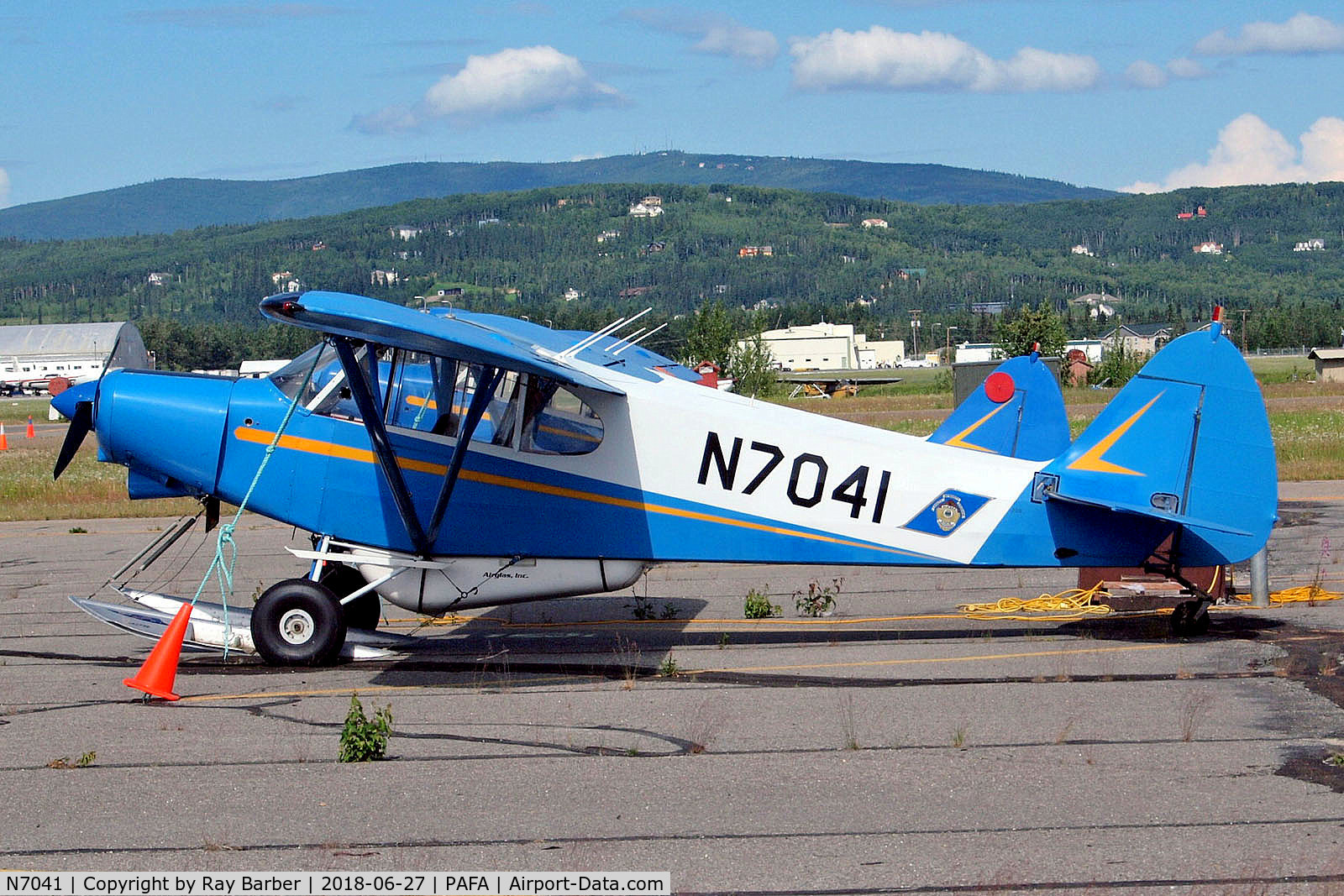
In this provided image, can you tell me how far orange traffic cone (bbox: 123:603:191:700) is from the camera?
346 inches

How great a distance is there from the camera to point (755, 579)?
573 inches

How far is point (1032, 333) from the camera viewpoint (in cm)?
8262

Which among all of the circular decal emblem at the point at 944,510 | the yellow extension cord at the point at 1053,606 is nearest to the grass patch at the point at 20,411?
the yellow extension cord at the point at 1053,606

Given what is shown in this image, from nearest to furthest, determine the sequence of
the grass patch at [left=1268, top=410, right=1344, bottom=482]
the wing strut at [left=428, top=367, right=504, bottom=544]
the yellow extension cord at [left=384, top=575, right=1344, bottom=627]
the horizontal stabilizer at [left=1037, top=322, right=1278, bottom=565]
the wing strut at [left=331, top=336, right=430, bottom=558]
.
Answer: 1. the wing strut at [left=331, top=336, right=430, bottom=558]
2. the wing strut at [left=428, top=367, right=504, bottom=544]
3. the horizontal stabilizer at [left=1037, top=322, right=1278, bottom=565]
4. the yellow extension cord at [left=384, top=575, right=1344, bottom=627]
5. the grass patch at [left=1268, top=410, right=1344, bottom=482]

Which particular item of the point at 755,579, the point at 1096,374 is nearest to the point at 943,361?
the point at 1096,374

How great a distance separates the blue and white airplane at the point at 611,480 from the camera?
394 inches

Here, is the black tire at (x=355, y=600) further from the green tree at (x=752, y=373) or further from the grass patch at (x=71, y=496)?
the green tree at (x=752, y=373)

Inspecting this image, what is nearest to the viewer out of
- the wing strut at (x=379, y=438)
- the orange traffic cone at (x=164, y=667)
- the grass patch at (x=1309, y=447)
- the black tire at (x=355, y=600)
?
the orange traffic cone at (x=164, y=667)

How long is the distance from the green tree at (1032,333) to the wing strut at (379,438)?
71.9 m

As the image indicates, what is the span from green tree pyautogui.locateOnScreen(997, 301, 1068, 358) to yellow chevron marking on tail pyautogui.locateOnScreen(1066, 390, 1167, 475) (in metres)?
70.1

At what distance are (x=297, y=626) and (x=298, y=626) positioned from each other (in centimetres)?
1

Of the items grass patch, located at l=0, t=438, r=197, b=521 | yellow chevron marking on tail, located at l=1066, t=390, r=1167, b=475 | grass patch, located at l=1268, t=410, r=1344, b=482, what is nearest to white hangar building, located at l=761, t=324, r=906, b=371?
grass patch, located at l=1268, t=410, r=1344, b=482

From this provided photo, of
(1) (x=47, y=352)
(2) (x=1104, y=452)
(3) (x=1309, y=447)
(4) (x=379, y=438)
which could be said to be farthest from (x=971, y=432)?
(1) (x=47, y=352)

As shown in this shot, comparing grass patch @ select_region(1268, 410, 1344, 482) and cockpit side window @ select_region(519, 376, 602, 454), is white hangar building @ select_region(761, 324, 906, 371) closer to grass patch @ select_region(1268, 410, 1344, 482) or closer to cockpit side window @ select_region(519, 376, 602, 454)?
grass patch @ select_region(1268, 410, 1344, 482)
